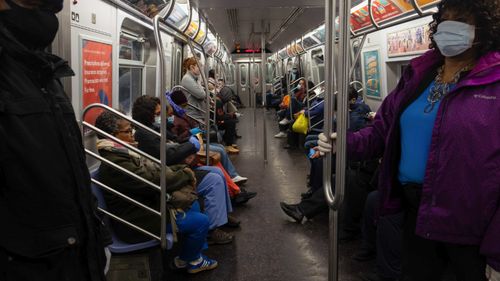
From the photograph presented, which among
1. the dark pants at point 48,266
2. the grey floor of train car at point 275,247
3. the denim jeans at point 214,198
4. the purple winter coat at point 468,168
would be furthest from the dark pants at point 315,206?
the dark pants at point 48,266

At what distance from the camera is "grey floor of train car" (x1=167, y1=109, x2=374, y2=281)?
10.3 ft

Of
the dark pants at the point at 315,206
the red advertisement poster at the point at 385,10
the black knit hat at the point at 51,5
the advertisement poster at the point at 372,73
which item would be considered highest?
the red advertisement poster at the point at 385,10

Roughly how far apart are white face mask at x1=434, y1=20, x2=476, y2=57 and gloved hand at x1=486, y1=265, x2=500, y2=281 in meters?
0.81

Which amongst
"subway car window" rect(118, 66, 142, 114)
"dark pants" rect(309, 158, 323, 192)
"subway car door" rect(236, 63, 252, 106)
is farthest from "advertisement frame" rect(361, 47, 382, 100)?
"subway car door" rect(236, 63, 252, 106)

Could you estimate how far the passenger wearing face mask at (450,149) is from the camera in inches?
56.5

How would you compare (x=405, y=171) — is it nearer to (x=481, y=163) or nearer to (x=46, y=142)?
(x=481, y=163)

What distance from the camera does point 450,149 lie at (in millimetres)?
1481

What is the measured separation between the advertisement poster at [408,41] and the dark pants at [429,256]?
3.33 metres

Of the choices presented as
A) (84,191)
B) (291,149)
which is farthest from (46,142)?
(291,149)

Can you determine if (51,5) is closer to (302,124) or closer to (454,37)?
(454,37)

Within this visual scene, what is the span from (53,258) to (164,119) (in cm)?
124

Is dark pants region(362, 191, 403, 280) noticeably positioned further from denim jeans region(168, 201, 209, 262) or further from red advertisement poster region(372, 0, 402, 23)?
red advertisement poster region(372, 0, 402, 23)

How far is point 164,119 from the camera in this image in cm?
247

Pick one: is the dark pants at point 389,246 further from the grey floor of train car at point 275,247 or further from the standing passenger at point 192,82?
the standing passenger at point 192,82
